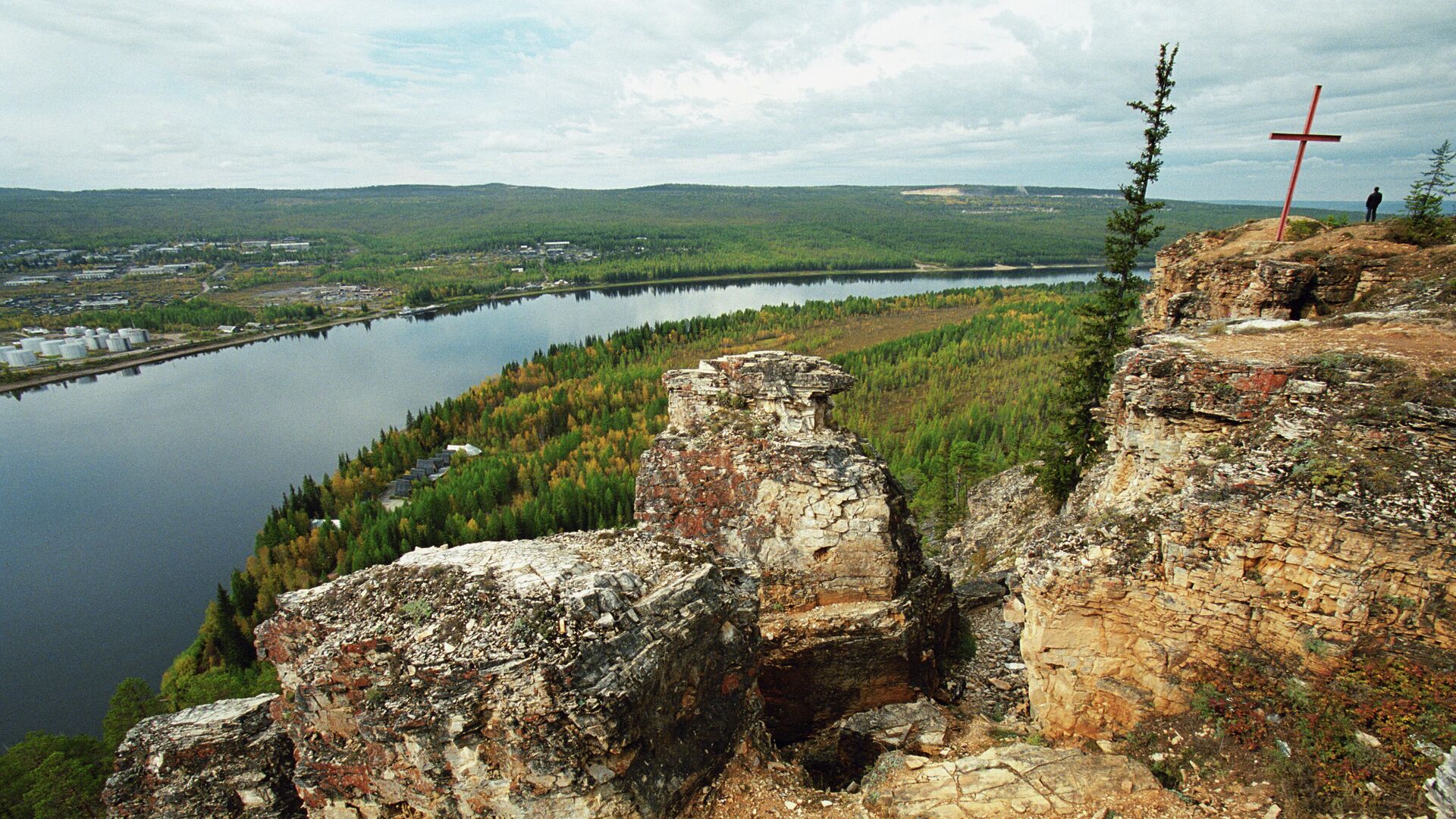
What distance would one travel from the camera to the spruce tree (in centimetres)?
2366

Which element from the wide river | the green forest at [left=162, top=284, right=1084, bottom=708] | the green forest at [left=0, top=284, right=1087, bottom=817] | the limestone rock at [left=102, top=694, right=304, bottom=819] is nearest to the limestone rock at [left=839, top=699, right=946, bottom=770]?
the limestone rock at [left=102, top=694, right=304, bottom=819]

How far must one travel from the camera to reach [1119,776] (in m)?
9.23

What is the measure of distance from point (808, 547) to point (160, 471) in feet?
262

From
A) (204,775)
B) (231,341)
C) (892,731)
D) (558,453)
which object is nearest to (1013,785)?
(892,731)

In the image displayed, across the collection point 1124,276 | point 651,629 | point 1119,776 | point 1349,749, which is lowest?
point 1119,776

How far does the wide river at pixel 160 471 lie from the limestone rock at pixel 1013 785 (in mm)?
44785

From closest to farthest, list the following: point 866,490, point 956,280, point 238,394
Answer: point 866,490 < point 238,394 < point 956,280

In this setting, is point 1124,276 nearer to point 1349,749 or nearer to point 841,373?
point 841,373

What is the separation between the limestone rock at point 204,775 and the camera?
33.6ft

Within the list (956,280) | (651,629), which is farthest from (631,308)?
(651,629)

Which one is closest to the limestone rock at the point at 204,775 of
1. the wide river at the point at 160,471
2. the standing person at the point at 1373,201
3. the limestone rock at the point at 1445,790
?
the limestone rock at the point at 1445,790

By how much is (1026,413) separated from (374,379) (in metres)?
87.8

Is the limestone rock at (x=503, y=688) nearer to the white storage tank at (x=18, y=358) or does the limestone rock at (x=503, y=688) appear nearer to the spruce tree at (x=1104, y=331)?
the spruce tree at (x=1104, y=331)

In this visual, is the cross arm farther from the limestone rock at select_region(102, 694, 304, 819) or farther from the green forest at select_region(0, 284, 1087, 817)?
the limestone rock at select_region(102, 694, 304, 819)
